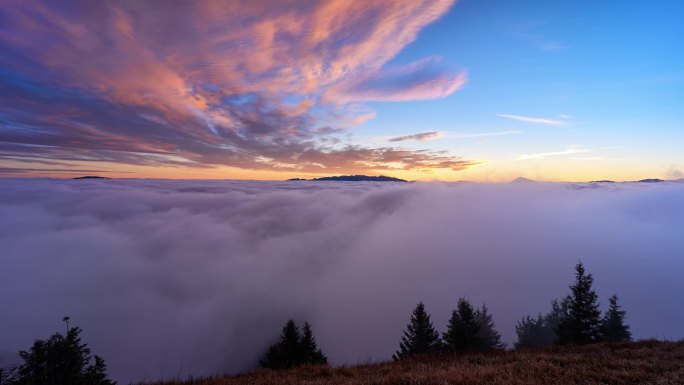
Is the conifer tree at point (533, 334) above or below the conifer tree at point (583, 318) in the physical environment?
below

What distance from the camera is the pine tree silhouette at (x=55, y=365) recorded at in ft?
29.1

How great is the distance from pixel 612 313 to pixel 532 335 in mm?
20139

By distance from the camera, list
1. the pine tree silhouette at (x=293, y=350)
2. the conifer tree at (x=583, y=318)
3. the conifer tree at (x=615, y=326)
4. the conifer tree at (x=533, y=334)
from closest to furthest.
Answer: the pine tree silhouette at (x=293, y=350)
the conifer tree at (x=583, y=318)
the conifer tree at (x=615, y=326)
the conifer tree at (x=533, y=334)

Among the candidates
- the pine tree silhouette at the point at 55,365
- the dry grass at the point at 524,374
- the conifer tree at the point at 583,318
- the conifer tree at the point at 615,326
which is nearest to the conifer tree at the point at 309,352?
the pine tree silhouette at the point at 55,365

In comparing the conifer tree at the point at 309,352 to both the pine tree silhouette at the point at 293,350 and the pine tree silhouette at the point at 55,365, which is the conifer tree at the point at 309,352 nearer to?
the pine tree silhouette at the point at 293,350

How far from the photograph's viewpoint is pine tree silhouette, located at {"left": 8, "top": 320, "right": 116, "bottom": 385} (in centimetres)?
886

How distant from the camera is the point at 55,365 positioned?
11242 millimetres

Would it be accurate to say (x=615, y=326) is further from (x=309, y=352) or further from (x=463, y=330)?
(x=309, y=352)

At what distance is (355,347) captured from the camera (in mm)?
190625

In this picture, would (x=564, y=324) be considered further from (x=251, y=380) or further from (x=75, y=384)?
(x=75, y=384)

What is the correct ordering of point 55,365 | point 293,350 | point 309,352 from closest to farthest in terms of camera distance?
point 55,365
point 293,350
point 309,352

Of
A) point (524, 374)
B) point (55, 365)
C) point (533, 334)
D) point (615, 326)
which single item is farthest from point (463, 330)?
point (533, 334)

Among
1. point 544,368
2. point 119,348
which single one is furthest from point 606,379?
point 119,348

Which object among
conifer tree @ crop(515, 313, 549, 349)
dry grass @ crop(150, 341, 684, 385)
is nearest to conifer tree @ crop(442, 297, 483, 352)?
dry grass @ crop(150, 341, 684, 385)
